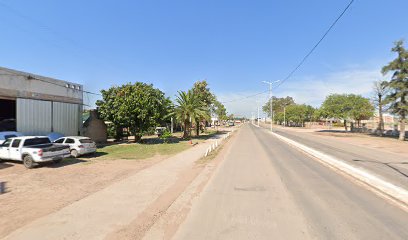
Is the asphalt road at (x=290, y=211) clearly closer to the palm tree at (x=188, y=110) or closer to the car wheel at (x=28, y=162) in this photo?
the car wheel at (x=28, y=162)

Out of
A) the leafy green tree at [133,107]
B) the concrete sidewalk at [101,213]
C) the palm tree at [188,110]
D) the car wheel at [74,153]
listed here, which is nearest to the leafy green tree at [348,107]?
the palm tree at [188,110]

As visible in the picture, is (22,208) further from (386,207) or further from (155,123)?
(155,123)

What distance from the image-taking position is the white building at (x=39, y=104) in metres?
18.2

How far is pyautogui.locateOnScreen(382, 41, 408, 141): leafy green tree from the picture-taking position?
3434 centimetres

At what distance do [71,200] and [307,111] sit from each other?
93.5 metres

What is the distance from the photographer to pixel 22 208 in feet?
22.2

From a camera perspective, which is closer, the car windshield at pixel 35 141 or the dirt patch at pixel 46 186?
the dirt patch at pixel 46 186

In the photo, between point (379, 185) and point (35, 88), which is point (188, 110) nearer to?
point (35, 88)

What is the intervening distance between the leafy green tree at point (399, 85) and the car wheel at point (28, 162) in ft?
138

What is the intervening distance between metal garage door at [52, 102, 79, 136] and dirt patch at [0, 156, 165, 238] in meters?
8.44

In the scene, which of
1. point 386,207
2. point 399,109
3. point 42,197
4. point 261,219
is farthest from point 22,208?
point 399,109

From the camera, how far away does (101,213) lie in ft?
20.2

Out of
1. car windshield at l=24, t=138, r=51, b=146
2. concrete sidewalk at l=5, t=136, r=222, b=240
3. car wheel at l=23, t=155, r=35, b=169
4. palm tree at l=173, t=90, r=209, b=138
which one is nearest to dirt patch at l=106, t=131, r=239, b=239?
Answer: concrete sidewalk at l=5, t=136, r=222, b=240

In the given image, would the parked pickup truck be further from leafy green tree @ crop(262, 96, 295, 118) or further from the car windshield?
leafy green tree @ crop(262, 96, 295, 118)
